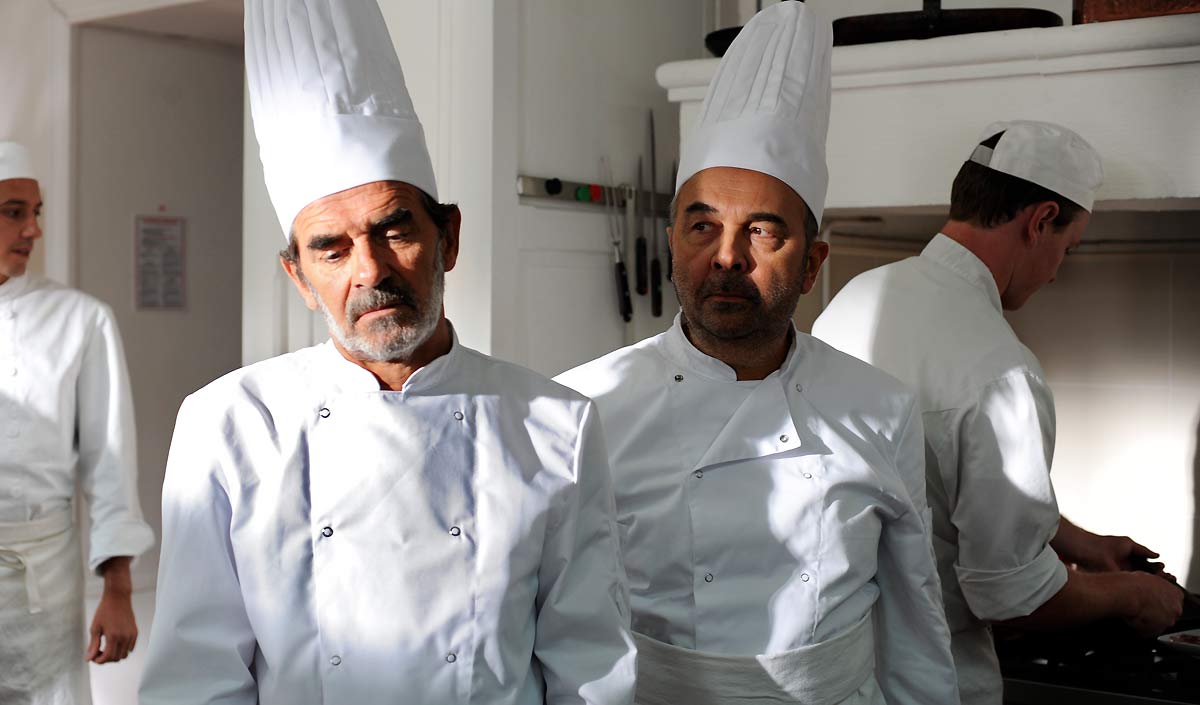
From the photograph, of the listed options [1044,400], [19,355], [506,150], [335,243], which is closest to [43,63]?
[19,355]

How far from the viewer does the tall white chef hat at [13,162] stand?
8.40ft

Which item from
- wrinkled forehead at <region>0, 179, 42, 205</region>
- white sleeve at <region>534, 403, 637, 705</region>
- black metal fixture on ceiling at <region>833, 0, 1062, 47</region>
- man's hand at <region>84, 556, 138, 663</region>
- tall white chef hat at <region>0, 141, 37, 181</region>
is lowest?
man's hand at <region>84, 556, 138, 663</region>

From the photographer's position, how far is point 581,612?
121 cm

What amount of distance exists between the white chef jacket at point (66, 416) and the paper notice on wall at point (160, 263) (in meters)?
0.83

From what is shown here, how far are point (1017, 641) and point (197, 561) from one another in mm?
1466

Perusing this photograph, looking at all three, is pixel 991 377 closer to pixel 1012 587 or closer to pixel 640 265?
pixel 1012 587

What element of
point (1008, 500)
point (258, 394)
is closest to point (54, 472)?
point (258, 394)

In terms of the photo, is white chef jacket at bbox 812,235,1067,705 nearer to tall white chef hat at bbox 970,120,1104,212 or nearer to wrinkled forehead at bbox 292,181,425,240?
tall white chef hat at bbox 970,120,1104,212

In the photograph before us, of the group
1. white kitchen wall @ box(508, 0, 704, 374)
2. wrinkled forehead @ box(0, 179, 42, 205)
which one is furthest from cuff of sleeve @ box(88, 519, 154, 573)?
white kitchen wall @ box(508, 0, 704, 374)

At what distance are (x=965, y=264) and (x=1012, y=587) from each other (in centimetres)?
47

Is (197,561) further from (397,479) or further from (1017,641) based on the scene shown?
(1017,641)

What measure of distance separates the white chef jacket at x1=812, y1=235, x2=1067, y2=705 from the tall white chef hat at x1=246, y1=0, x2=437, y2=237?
0.82 m

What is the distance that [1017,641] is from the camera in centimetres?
212

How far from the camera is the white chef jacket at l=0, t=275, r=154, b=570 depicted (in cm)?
247
